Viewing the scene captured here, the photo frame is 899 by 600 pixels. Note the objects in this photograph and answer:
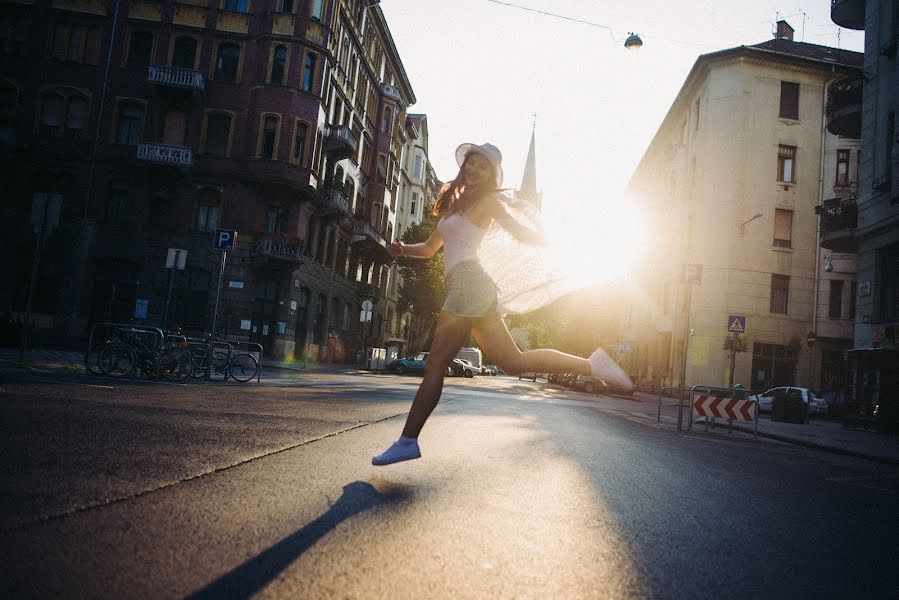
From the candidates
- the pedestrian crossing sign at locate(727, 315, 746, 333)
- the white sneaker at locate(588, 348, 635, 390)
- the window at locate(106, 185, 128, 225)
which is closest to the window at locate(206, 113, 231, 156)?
the window at locate(106, 185, 128, 225)

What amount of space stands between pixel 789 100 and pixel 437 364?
36144 millimetres

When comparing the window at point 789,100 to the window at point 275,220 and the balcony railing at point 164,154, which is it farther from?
the balcony railing at point 164,154

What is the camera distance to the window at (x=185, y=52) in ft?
101

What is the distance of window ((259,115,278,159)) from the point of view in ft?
100

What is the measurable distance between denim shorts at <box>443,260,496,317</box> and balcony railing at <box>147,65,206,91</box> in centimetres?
2933

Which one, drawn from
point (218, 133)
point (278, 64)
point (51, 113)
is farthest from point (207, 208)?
point (51, 113)

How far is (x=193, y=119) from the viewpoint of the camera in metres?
30.3

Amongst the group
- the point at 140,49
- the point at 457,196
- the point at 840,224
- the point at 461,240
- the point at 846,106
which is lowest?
the point at 461,240

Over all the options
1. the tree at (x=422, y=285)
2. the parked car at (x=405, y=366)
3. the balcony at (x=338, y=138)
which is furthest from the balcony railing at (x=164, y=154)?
the tree at (x=422, y=285)

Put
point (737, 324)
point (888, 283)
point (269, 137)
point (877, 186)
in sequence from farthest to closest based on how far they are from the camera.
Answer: point (269, 137)
point (877, 186)
point (888, 283)
point (737, 324)

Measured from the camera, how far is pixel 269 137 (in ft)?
101

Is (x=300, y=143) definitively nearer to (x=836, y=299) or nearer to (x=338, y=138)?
(x=338, y=138)

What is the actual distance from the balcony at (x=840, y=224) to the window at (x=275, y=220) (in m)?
22.0

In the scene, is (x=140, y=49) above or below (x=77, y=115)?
above
